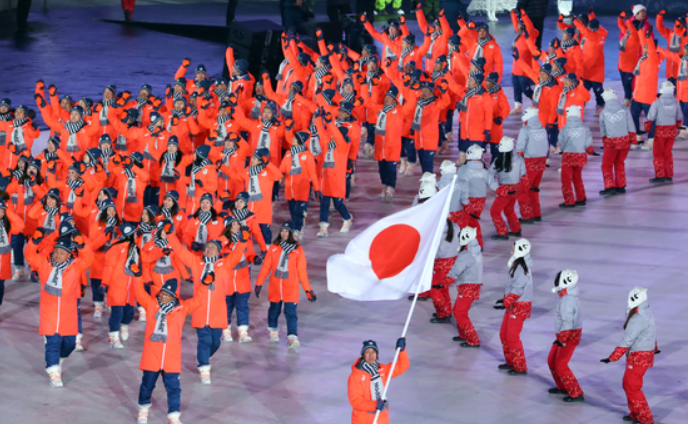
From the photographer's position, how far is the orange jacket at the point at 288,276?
1165cm

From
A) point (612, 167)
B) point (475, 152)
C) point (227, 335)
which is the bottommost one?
point (227, 335)

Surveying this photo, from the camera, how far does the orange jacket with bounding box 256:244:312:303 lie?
11.6m

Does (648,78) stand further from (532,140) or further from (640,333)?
(640,333)

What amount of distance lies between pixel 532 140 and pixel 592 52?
6328 mm

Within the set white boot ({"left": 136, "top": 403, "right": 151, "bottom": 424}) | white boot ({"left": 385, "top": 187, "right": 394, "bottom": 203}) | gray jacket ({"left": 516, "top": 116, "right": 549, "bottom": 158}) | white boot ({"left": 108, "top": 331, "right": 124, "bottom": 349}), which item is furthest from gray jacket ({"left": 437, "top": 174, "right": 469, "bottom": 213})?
white boot ({"left": 136, "top": 403, "right": 151, "bottom": 424})

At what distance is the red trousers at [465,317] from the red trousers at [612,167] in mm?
5714

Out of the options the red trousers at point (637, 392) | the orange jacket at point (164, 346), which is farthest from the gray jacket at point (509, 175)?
the orange jacket at point (164, 346)

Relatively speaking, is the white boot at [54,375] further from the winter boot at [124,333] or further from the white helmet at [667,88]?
the white helmet at [667,88]

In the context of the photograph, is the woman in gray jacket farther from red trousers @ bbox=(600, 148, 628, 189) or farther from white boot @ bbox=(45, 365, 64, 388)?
red trousers @ bbox=(600, 148, 628, 189)

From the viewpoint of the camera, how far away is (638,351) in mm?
9969

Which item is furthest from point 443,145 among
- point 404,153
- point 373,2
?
point 373,2

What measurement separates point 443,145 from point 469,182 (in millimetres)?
5152

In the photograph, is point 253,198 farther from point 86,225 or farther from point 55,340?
point 55,340

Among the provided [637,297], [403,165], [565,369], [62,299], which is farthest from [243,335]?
[403,165]
